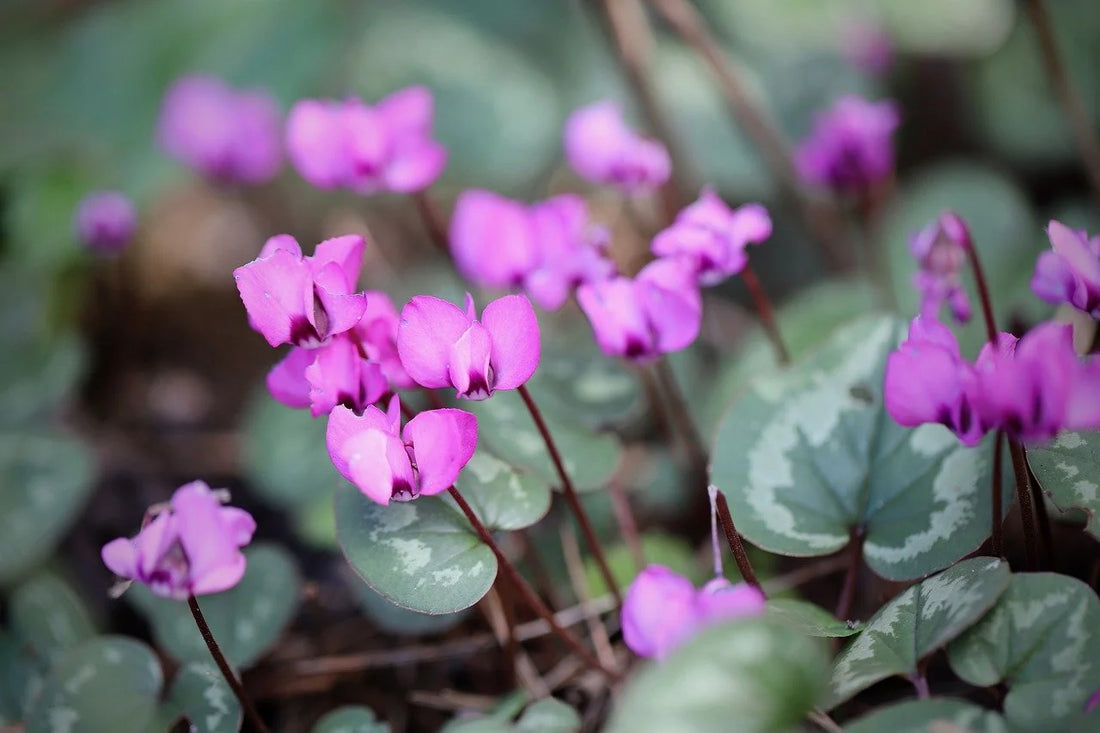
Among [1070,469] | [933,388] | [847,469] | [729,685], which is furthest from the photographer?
[847,469]

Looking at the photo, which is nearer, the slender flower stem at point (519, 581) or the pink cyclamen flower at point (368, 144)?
the slender flower stem at point (519, 581)

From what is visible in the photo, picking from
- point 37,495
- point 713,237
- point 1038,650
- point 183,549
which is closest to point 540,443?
point 713,237

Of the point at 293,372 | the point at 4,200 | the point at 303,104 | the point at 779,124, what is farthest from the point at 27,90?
the point at 293,372

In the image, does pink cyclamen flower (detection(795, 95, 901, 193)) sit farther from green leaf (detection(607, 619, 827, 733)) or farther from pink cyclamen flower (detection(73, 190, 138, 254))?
pink cyclamen flower (detection(73, 190, 138, 254))

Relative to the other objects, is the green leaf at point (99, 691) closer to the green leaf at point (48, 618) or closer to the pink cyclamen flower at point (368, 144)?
the green leaf at point (48, 618)

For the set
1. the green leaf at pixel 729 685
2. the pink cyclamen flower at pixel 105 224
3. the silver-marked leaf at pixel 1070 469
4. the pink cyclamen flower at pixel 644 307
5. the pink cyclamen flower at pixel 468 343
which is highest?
the pink cyclamen flower at pixel 105 224

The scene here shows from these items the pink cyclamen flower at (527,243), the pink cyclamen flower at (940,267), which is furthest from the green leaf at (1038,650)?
the pink cyclamen flower at (527,243)

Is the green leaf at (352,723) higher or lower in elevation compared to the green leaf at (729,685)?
lower

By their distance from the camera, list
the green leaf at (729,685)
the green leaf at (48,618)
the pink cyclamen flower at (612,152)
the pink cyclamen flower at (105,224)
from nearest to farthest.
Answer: the green leaf at (729,685) < the green leaf at (48,618) < the pink cyclamen flower at (612,152) < the pink cyclamen flower at (105,224)

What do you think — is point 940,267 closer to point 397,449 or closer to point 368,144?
point 397,449
